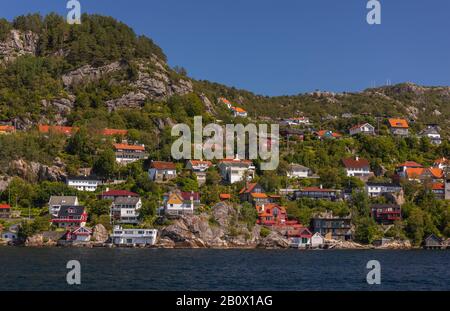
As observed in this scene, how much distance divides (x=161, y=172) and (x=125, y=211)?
43.3ft

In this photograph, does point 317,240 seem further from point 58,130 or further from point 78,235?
point 58,130

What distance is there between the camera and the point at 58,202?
78.6m

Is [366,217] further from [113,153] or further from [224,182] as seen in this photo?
[113,153]

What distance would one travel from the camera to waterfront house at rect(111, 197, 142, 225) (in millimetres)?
77812

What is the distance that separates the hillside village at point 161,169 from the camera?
75812 millimetres

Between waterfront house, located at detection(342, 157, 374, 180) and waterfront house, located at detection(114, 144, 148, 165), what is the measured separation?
34.8 metres

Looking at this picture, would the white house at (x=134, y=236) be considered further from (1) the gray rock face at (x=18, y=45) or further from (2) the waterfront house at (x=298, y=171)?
(1) the gray rock face at (x=18, y=45)

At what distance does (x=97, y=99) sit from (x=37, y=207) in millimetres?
39050

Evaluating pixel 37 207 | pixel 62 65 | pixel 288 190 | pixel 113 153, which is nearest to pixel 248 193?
pixel 288 190

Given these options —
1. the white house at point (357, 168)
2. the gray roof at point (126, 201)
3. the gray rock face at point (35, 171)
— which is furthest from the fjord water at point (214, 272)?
the white house at point (357, 168)

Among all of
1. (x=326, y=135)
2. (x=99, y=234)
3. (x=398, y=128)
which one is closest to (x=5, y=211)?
(x=99, y=234)

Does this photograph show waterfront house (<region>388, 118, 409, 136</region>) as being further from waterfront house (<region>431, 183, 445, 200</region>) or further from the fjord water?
the fjord water

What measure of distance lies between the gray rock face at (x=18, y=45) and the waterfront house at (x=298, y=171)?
2870 inches

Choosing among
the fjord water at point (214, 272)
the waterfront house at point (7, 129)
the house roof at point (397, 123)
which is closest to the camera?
the fjord water at point (214, 272)
